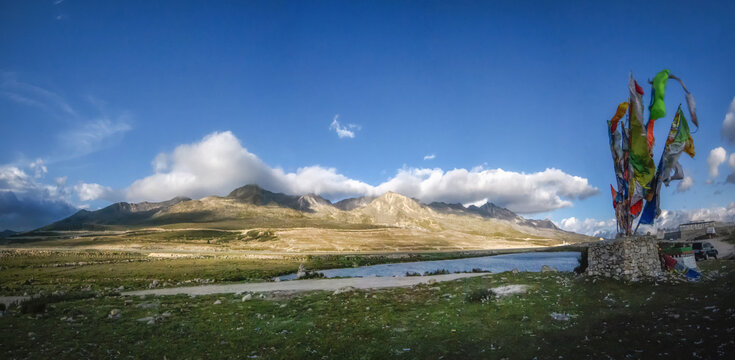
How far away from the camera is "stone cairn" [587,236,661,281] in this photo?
712 inches

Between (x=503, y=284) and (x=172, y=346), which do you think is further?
(x=503, y=284)

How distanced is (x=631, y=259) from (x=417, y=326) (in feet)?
41.2

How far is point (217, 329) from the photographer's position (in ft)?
48.1

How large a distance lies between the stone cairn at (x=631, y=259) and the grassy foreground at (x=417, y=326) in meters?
1.18

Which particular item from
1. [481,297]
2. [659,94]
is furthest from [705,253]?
[481,297]

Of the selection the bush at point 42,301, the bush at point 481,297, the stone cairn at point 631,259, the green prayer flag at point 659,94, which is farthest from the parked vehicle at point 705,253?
the bush at point 42,301

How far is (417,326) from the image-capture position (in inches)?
561

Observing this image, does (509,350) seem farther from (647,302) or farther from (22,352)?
(22,352)

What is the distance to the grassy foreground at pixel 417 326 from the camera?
34.3 ft

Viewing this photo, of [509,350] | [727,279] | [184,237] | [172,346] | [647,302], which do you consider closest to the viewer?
[509,350]

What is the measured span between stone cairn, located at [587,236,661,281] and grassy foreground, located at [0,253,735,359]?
1.18m

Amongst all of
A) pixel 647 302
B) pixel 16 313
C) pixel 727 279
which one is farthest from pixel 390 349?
pixel 16 313

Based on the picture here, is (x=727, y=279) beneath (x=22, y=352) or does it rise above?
above

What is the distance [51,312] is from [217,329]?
33.2ft
